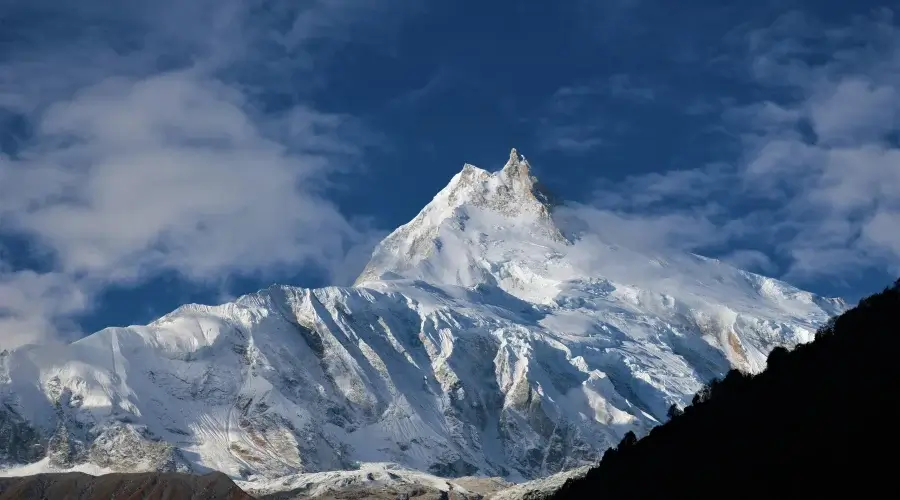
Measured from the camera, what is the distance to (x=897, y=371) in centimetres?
10725

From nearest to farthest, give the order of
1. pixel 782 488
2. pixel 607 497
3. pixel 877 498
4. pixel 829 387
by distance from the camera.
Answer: pixel 877 498, pixel 782 488, pixel 829 387, pixel 607 497

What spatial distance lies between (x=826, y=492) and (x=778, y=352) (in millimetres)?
69573

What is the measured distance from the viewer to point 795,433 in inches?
4368

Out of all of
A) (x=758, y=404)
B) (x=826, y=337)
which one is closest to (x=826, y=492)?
(x=758, y=404)

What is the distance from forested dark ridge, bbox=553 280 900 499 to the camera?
9756 cm

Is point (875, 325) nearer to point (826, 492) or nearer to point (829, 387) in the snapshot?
point (829, 387)

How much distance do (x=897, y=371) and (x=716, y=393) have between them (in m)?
57.7

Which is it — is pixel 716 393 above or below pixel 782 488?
above

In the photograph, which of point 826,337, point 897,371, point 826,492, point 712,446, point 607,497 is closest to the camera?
point 826,492

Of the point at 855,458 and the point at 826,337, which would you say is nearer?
the point at 855,458

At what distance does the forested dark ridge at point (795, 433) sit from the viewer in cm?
9756

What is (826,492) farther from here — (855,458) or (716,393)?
(716,393)

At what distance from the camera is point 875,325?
13300cm

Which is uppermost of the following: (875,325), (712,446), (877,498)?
(875,325)
